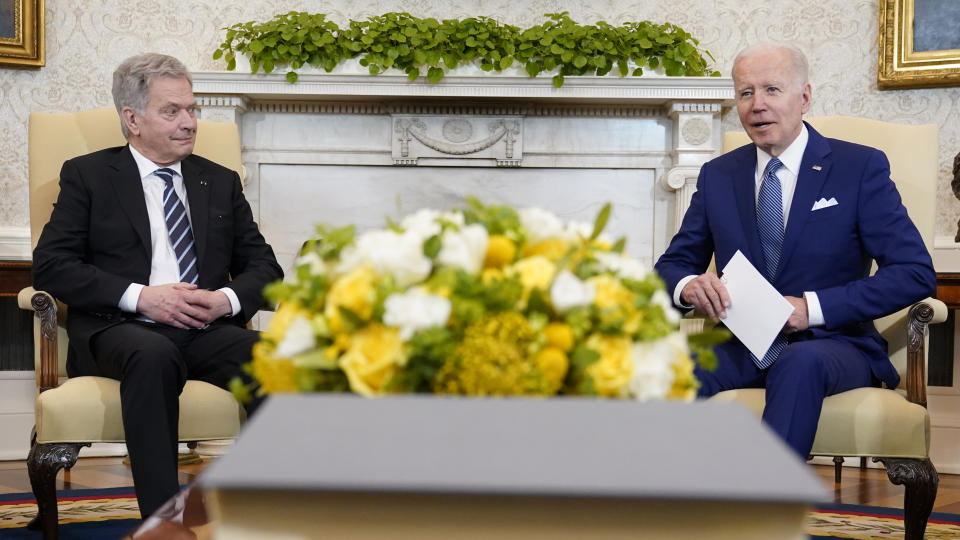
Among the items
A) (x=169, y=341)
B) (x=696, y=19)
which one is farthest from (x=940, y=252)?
(x=169, y=341)

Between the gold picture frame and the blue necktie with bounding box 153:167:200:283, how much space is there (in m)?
1.72

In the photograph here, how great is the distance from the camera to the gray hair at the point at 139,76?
2561mm

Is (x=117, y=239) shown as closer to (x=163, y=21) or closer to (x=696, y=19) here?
(x=163, y=21)

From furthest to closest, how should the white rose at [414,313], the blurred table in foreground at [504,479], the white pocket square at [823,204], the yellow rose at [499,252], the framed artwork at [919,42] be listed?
the framed artwork at [919,42], the white pocket square at [823,204], the yellow rose at [499,252], the white rose at [414,313], the blurred table in foreground at [504,479]

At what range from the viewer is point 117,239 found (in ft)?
8.09

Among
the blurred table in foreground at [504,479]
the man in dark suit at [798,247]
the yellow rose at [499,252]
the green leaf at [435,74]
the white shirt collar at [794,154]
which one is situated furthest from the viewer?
the green leaf at [435,74]

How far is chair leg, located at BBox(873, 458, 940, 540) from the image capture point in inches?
79.6

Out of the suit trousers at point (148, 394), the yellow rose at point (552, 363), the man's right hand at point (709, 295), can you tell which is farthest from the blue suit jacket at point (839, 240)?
the yellow rose at point (552, 363)

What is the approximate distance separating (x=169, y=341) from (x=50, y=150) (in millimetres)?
908

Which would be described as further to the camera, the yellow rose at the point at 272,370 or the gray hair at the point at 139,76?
the gray hair at the point at 139,76

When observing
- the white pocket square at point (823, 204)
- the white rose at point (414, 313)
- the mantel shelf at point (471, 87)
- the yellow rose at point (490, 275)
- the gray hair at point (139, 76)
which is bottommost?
the white rose at point (414, 313)

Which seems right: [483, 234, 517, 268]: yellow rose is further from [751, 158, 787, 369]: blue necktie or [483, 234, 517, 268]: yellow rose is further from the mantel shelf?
the mantel shelf

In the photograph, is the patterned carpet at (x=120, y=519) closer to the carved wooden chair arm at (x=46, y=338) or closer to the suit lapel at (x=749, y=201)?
the carved wooden chair arm at (x=46, y=338)

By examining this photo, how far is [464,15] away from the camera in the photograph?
4020 mm
